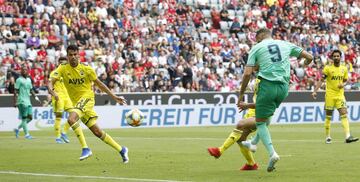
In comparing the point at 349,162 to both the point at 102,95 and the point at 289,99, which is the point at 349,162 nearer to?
the point at 102,95

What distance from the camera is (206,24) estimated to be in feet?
146

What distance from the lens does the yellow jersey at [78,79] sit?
Result: 17.7m

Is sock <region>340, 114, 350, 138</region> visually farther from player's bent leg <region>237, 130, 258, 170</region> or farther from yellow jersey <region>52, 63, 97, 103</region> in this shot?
player's bent leg <region>237, 130, 258, 170</region>

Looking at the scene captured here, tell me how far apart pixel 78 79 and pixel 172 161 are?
2.40 metres

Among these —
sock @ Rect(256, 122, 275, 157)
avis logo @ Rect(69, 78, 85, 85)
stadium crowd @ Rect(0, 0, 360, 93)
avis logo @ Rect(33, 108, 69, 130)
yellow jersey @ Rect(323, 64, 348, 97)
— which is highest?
avis logo @ Rect(69, 78, 85, 85)

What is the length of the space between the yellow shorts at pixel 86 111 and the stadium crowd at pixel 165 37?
52.0 ft

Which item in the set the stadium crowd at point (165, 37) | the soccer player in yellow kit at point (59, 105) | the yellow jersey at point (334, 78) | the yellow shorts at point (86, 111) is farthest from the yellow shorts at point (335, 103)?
the stadium crowd at point (165, 37)

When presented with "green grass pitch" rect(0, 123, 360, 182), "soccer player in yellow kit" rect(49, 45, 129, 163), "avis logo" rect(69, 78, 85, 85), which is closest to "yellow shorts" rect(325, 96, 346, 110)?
"green grass pitch" rect(0, 123, 360, 182)

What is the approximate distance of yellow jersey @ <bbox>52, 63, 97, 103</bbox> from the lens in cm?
1770

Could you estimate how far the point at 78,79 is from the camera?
58.2ft

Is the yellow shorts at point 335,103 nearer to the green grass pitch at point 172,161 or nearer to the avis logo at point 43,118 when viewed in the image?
the green grass pitch at point 172,161

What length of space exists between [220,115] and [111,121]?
4891 mm

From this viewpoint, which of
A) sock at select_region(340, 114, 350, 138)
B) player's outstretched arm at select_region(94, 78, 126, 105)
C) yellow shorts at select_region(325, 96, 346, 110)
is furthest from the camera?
yellow shorts at select_region(325, 96, 346, 110)

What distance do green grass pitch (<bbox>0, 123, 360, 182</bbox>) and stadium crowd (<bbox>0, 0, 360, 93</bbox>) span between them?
33.8 ft
